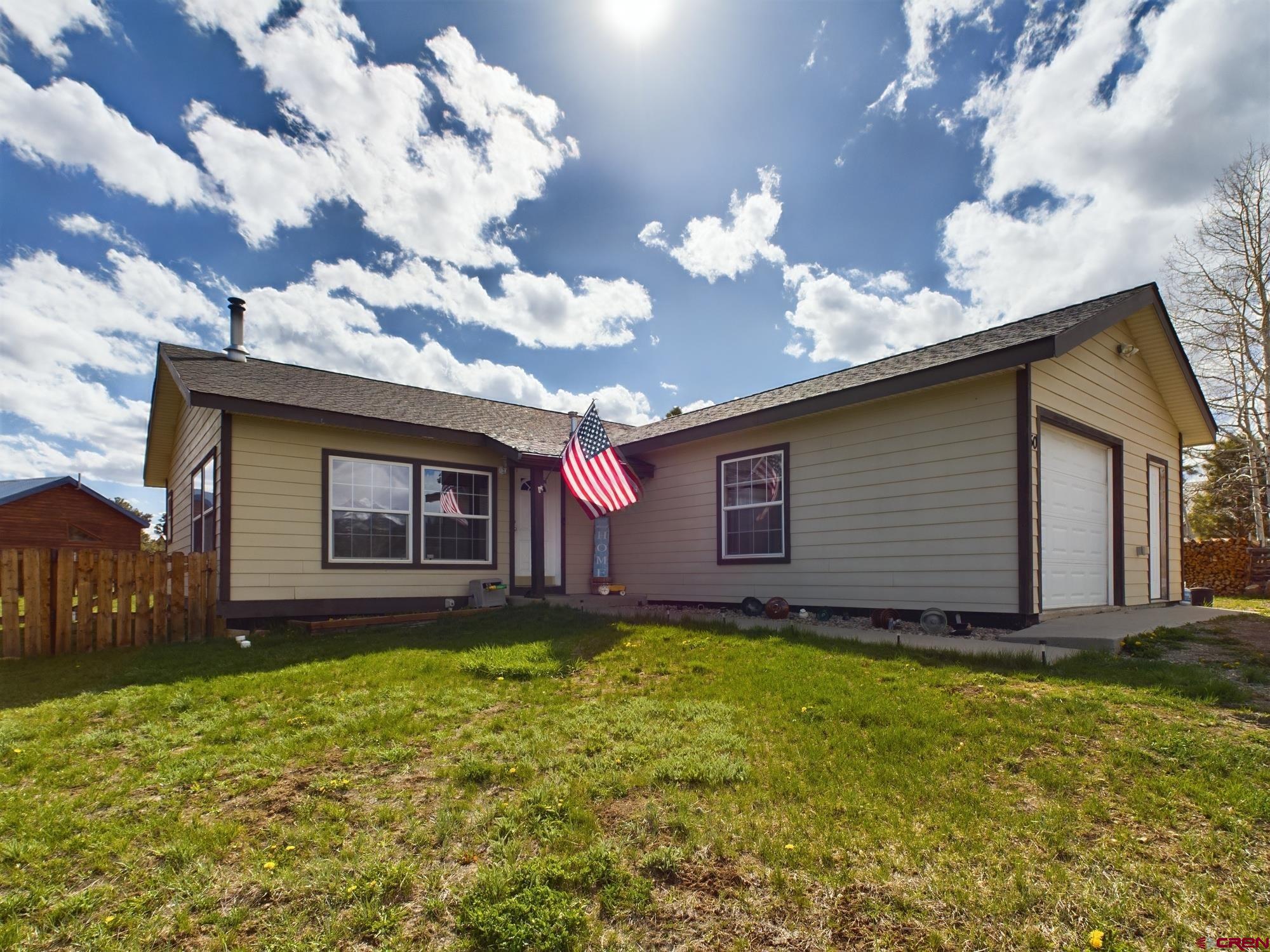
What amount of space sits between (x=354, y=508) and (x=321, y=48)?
6.06 m

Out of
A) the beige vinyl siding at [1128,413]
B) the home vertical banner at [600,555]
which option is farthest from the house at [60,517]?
the beige vinyl siding at [1128,413]

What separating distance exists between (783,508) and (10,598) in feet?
30.4

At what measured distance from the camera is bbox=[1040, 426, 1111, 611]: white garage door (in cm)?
745

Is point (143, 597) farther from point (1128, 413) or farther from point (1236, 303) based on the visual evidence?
point (1236, 303)

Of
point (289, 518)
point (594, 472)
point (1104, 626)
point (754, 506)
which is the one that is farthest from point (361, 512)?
point (1104, 626)

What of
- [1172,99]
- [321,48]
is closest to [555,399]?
[321,48]

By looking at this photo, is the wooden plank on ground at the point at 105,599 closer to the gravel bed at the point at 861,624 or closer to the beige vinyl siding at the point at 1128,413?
the gravel bed at the point at 861,624

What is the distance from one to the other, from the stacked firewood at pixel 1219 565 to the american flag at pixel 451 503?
52.5 ft

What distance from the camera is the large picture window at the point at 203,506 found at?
9.03 metres

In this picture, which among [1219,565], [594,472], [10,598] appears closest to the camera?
[10,598]

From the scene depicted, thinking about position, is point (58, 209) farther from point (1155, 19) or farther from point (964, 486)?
point (1155, 19)

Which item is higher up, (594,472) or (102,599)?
(594,472)

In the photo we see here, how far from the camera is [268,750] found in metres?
3.73

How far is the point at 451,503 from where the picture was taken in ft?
33.7
